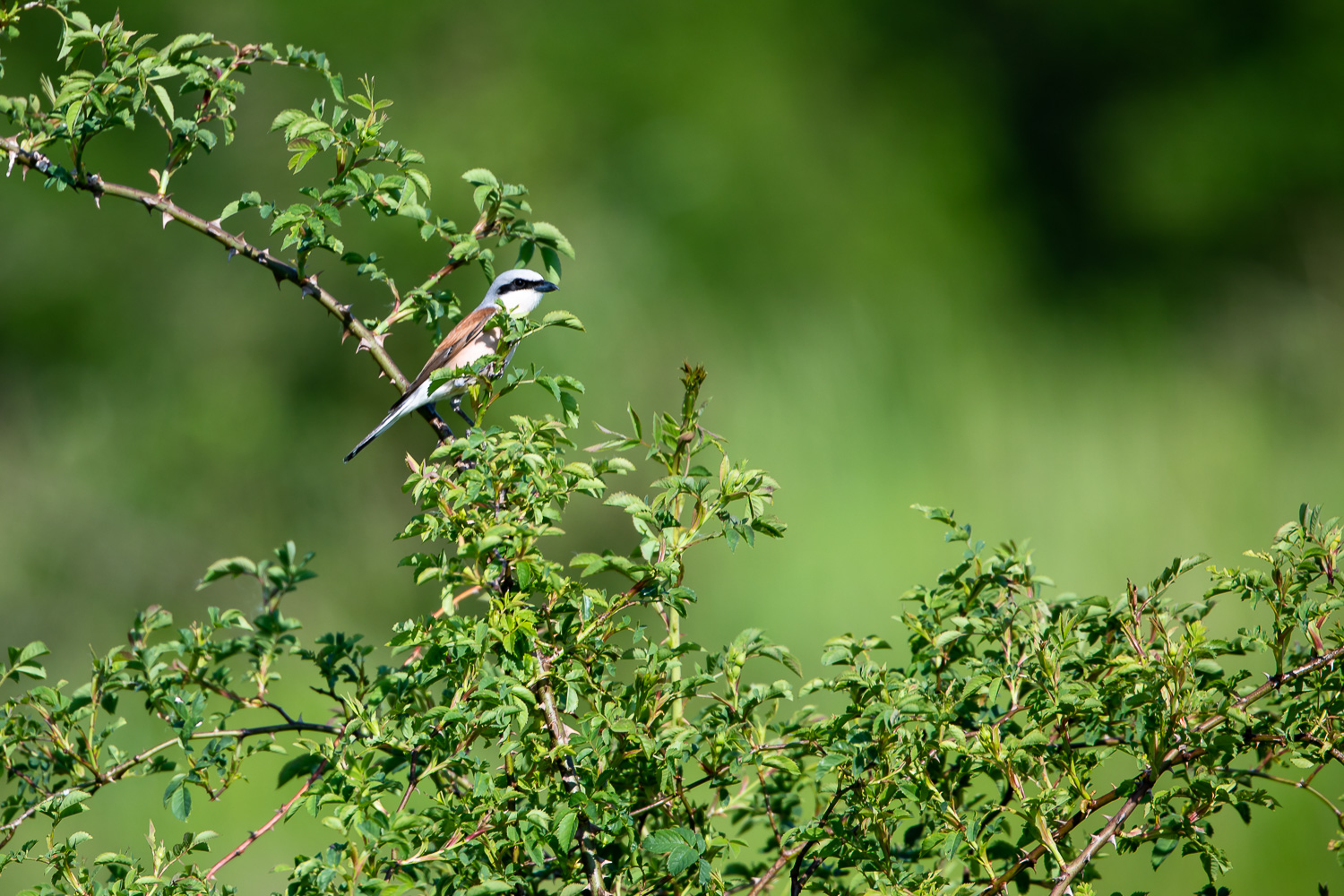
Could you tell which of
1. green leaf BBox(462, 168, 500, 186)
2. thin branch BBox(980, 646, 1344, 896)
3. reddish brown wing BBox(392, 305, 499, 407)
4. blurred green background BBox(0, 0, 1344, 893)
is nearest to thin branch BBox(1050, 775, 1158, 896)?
thin branch BBox(980, 646, 1344, 896)

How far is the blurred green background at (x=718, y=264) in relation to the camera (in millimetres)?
5270

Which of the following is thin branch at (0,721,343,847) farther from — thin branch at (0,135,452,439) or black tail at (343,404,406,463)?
black tail at (343,404,406,463)

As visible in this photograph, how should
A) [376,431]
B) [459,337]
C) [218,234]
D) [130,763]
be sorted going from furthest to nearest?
[459,337]
[376,431]
[218,234]
[130,763]

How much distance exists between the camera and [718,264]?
5.96 meters

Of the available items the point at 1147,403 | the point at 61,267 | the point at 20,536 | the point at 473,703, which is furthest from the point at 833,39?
the point at 473,703

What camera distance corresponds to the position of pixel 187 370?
6.68 metres

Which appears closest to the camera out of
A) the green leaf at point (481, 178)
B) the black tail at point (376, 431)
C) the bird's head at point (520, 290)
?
the green leaf at point (481, 178)

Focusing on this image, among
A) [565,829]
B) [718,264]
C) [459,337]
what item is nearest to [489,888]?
[565,829]

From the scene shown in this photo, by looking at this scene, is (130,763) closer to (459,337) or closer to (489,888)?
(489,888)

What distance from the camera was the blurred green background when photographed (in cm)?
527

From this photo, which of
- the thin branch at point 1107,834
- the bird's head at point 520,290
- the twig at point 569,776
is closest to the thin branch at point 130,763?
the twig at point 569,776

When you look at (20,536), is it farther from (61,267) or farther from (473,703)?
(473,703)

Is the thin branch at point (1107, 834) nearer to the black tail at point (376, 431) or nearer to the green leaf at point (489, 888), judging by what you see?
the green leaf at point (489, 888)

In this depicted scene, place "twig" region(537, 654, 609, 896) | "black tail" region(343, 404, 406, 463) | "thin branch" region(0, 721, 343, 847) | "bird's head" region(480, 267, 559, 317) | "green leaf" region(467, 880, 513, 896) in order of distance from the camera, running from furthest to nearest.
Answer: "bird's head" region(480, 267, 559, 317)
"black tail" region(343, 404, 406, 463)
"thin branch" region(0, 721, 343, 847)
"twig" region(537, 654, 609, 896)
"green leaf" region(467, 880, 513, 896)
